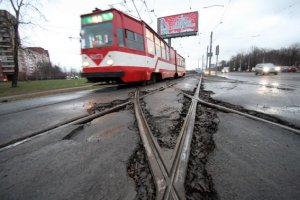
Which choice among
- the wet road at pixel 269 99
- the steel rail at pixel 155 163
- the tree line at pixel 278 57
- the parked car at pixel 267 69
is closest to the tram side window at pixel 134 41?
the wet road at pixel 269 99

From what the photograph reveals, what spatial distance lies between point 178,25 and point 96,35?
92.8 feet

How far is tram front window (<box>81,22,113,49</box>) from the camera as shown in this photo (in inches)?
267

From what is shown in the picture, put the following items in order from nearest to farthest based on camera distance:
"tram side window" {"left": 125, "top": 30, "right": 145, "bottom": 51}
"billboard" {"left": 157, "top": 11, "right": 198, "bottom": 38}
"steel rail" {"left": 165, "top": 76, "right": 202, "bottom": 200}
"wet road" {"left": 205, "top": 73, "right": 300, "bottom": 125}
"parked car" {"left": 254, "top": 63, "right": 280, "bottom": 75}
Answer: "steel rail" {"left": 165, "top": 76, "right": 202, "bottom": 200}
"wet road" {"left": 205, "top": 73, "right": 300, "bottom": 125}
"tram side window" {"left": 125, "top": 30, "right": 145, "bottom": 51}
"parked car" {"left": 254, "top": 63, "right": 280, "bottom": 75}
"billboard" {"left": 157, "top": 11, "right": 198, "bottom": 38}

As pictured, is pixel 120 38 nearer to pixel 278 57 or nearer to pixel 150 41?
pixel 150 41

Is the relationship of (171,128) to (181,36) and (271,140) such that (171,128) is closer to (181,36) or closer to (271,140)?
(271,140)

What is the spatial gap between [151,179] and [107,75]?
625 centimetres

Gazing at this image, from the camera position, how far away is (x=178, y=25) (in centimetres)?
3120

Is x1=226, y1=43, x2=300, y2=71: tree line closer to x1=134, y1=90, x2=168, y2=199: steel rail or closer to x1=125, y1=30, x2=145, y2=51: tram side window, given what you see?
x1=125, y1=30, x2=145, y2=51: tram side window

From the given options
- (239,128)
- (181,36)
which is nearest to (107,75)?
(239,128)

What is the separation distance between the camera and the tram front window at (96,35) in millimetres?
6781

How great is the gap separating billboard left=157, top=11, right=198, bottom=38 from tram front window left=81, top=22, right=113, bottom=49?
27609mm

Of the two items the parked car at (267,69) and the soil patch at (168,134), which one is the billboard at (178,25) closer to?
the parked car at (267,69)

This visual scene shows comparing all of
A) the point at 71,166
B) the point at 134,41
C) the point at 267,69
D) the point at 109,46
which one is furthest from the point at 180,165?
the point at 267,69

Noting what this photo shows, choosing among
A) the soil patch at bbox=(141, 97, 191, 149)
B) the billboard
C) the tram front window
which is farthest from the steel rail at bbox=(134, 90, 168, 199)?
the billboard
